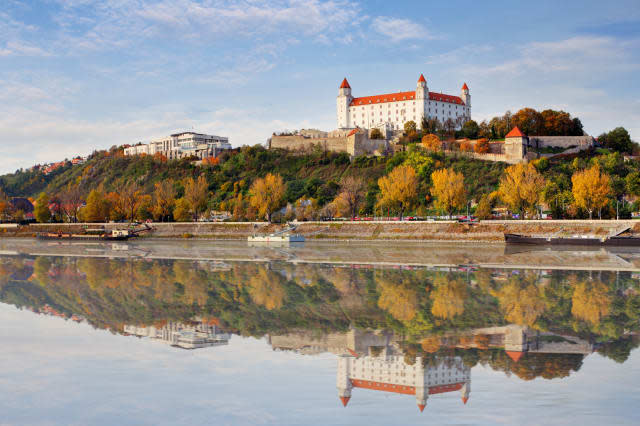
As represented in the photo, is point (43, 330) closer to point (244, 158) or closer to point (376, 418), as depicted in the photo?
point (376, 418)

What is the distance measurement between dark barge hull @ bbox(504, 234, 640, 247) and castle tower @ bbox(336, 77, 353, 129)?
6704 centimetres

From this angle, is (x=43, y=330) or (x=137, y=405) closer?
(x=137, y=405)

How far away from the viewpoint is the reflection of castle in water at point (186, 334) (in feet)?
36.5

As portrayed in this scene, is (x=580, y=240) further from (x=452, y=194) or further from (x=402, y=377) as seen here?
(x=402, y=377)

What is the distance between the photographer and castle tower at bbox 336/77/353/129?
108000mm

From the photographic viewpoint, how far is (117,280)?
70.4 ft

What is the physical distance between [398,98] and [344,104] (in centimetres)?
1063

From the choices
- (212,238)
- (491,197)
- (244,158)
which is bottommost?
(212,238)

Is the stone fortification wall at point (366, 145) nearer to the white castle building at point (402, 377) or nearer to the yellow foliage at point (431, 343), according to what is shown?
the yellow foliage at point (431, 343)

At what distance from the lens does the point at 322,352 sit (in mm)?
10352

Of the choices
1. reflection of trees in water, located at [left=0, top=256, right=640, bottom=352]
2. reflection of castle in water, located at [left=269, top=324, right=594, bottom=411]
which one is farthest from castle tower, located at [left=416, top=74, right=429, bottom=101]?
reflection of castle in water, located at [left=269, top=324, right=594, bottom=411]

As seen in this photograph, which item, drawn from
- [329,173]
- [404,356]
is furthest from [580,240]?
[329,173]

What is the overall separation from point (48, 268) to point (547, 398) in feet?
82.8

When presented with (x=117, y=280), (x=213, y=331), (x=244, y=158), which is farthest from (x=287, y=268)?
(x=244, y=158)
